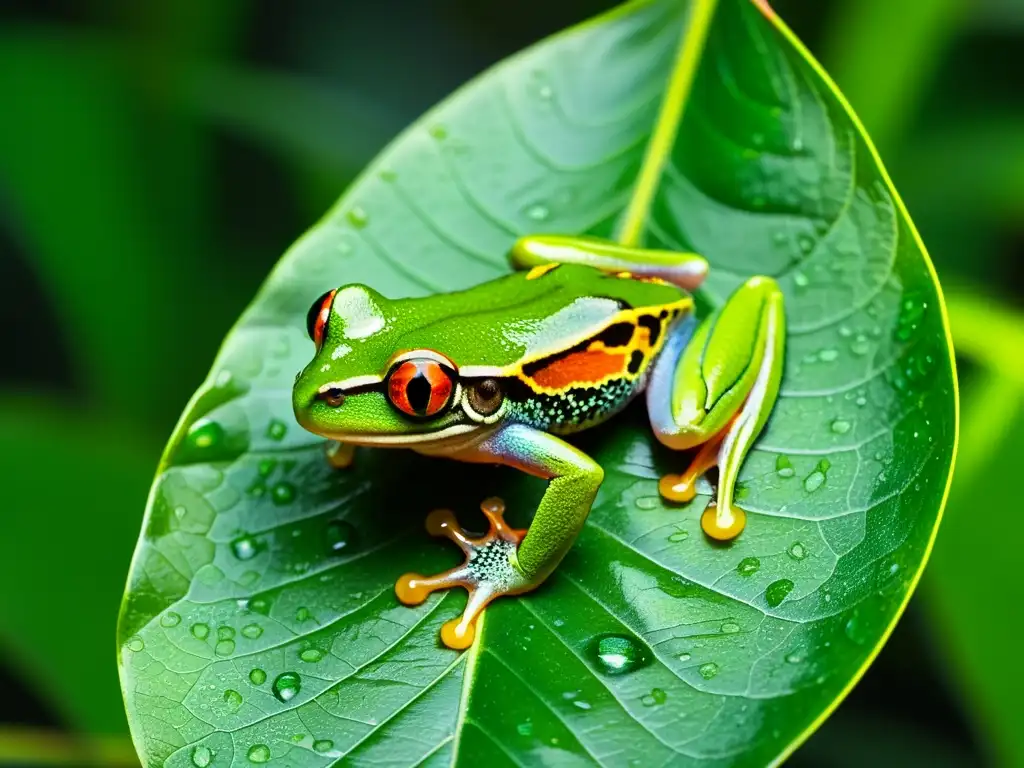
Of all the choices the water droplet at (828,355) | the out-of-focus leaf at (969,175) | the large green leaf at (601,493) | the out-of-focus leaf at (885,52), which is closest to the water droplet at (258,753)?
the large green leaf at (601,493)

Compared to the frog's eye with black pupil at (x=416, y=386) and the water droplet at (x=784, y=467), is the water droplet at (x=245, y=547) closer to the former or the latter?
the frog's eye with black pupil at (x=416, y=386)

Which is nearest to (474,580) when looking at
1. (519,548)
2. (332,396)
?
(519,548)

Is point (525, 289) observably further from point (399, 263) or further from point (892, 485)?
point (892, 485)

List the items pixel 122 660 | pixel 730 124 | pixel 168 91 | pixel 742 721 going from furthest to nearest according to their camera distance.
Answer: pixel 168 91
pixel 730 124
pixel 122 660
pixel 742 721

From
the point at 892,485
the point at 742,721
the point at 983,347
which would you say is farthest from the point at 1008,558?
the point at 742,721

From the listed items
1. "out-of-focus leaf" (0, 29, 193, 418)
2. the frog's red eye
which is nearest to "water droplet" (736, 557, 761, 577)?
the frog's red eye

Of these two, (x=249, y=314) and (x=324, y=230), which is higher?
Result: (x=324, y=230)
